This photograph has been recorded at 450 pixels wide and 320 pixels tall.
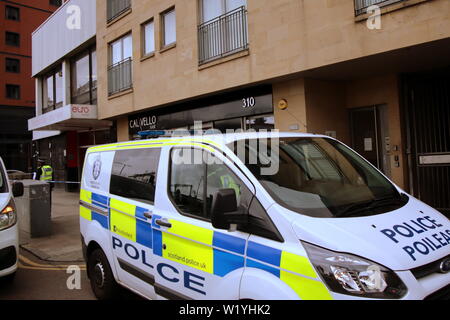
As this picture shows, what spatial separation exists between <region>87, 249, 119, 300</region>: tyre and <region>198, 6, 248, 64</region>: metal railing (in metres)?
6.81

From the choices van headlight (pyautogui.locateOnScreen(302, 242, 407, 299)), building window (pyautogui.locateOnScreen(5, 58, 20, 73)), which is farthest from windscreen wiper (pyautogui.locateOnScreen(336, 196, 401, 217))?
building window (pyautogui.locateOnScreen(5, 58, 20, 73))

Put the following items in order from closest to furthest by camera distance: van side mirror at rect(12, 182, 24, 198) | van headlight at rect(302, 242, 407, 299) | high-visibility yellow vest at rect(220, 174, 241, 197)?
1. van headlight at rect(302, 242, 407, 299)
2. high-visibility yellow vest at rect(220, 174, 241, 197)
3. van side mirror at rect(12, 182, 24, 198)

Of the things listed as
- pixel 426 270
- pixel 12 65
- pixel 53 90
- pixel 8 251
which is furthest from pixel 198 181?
pixel 12 65

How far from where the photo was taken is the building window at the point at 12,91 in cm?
3825

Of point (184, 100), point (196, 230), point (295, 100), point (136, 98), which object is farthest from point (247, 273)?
point (136, 98)

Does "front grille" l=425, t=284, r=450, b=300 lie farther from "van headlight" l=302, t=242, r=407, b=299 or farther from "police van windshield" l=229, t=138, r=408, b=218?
"police van windshield" l=229, t=138, r=408, b=218

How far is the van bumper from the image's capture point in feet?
14.3

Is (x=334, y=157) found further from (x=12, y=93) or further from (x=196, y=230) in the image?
(x=12, y=93)

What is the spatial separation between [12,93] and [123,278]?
Result: 138 ft

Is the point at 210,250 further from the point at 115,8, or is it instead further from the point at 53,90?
the point at 53,90

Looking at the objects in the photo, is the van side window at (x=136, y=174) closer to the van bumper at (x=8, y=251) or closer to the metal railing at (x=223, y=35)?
the van bumper at (x=8, y=251)

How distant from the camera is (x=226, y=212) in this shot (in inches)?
94.2

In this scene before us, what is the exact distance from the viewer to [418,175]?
26.1 ft

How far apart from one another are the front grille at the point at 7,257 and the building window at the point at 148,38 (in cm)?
950
